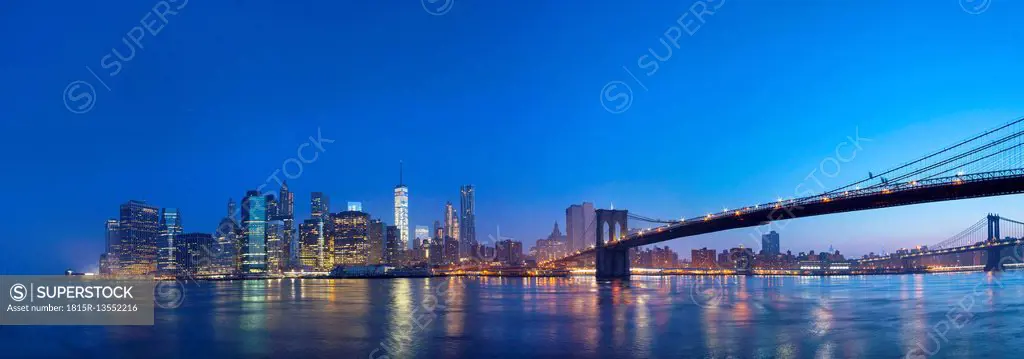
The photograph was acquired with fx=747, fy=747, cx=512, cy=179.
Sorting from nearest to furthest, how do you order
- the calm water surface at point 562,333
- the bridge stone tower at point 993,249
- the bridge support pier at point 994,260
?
the calm water surface at point 562,333
the bridge stone tower at point 993,249
the bridge support pier at point 994,260

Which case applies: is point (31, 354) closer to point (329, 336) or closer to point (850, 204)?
point (329, 336)

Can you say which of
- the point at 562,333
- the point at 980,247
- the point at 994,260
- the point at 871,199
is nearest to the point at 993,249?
the point at 994,260

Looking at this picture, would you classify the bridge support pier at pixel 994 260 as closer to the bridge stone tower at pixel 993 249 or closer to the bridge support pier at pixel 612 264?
the bridge stone tower at pixel 993 249

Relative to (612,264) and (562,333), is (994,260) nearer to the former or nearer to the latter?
(612,264)

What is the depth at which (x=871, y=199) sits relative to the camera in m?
51.8

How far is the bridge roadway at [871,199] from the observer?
145 feet

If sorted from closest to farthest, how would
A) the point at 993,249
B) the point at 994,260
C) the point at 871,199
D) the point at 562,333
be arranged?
the point at 562,333 < the point at 871,199 < the point at 993,249 < the point at 994,260

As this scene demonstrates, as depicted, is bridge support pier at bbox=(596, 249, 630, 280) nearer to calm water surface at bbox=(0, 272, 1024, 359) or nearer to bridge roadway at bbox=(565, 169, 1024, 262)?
bridge roadway at bbox=(565, 169, 1024, 262)

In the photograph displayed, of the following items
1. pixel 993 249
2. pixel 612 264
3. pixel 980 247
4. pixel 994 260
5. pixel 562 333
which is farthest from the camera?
pixel 994 260

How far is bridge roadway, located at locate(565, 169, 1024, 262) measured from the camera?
4434cm

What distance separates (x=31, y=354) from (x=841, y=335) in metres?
33.6

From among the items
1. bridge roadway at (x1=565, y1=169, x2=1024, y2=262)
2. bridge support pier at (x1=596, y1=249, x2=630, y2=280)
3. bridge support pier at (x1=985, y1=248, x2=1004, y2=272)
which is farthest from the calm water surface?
bridge support pier at (x1=985, y1=248, x2=1004, y2=272)

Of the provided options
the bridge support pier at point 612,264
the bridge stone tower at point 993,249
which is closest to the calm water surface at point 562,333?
→ the bridge support pier at point 612,264

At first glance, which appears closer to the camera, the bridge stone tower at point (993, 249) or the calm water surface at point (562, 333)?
the calm water surface at point (562, 333)
